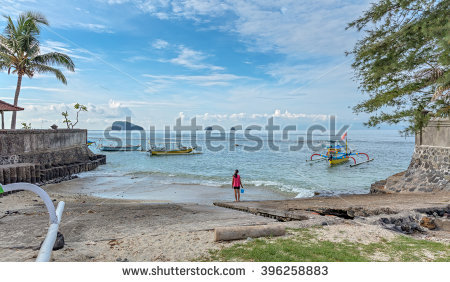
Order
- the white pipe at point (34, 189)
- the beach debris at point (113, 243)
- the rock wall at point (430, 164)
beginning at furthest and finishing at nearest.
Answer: the rock wall at point (430, 164) → the beach debris at point (113, 243) → the white pipe at point (34, 189)

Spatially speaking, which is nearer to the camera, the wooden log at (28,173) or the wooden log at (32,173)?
the wooden log at (28,173)

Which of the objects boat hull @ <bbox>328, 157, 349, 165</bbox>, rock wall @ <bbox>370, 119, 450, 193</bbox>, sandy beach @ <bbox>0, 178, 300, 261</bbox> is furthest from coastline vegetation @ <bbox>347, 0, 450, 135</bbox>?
boat hull @ <bbox>328, 157, 349, 165</bbox>

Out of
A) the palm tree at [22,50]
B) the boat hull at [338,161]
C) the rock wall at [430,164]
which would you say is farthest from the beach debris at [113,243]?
the boat hull at [338,161]

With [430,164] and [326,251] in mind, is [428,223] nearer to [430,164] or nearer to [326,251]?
[326,251]

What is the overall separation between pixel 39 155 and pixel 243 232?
25.3 m

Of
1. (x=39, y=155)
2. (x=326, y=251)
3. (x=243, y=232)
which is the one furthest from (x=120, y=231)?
(x=39, y=155)

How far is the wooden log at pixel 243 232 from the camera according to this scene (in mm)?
6234

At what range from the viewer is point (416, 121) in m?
13.9

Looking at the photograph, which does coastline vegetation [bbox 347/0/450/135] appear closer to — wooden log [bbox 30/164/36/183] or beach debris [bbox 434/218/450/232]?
beach debris [bbox 434/218/450/232]

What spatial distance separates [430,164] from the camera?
1487 centimetres

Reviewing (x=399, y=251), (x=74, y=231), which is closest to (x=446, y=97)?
(x=399, y=251)

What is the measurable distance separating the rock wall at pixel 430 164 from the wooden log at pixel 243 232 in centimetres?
1230

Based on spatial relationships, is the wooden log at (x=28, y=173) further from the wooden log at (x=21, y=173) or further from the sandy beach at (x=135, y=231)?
the sandy beach at (x=135, y=231)
